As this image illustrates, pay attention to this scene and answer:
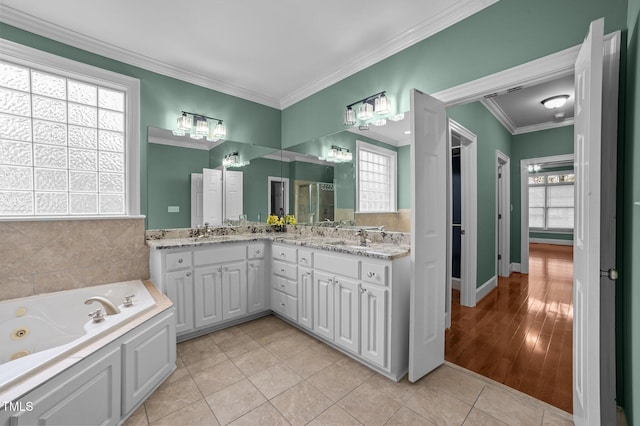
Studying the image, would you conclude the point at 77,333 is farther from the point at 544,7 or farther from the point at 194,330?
the point at 544,7

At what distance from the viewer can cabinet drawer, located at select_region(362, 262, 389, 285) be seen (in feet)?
6.39

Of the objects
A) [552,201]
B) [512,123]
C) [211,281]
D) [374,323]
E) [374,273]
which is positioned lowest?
[374,323]

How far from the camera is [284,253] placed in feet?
9.43

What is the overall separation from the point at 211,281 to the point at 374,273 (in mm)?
1633

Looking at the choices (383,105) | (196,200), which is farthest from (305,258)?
(383,105)

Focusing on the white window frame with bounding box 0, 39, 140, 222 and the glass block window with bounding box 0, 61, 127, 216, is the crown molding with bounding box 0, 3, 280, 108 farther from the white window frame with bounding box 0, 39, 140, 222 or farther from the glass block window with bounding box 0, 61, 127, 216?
the glass block window with bounding box 0, 61, 127, 216

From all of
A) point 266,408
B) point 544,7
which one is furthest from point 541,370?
point 544,7

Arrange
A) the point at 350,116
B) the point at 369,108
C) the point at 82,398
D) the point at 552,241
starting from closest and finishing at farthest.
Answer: the point at 82,398 → the point at 369,108 → the point at 350,116 → the point at 552,241

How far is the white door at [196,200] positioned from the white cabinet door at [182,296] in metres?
0.72

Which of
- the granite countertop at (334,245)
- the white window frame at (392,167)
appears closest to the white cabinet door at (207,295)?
the granite countertop at (334,245)

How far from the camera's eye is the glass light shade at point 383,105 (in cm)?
255

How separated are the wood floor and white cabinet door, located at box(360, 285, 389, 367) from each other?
0.73 metres

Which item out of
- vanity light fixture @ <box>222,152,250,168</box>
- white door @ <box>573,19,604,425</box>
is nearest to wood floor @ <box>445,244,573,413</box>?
white door @ <box>573,19,604,425</box>

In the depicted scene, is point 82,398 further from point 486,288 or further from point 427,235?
point 486,288
